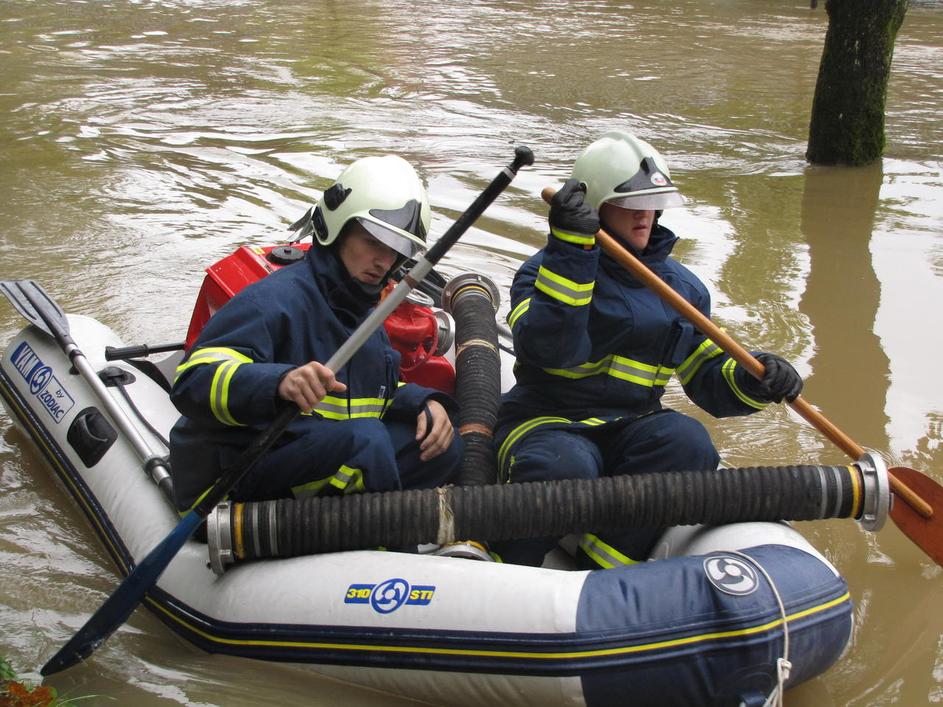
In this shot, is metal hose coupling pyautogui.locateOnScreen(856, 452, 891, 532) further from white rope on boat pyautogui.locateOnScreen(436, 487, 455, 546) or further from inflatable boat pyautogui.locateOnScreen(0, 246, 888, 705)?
white rope on boat pyautogui.locateOnScreen(436, 487, 455, 546)

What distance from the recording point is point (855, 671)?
3525 mm

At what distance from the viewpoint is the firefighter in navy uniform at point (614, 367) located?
3551 millimetres

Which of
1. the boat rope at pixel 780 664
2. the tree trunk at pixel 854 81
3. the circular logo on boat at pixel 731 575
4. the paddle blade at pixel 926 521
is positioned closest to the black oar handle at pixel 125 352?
the circular logo on boat at pixel 731 575

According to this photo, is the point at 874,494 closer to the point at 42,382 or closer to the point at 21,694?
the point at 21,694

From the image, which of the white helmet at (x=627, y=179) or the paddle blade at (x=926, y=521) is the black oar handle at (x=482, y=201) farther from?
the paddle blade at (x=926, y=521)

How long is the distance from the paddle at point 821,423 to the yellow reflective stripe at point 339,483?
1.03 meters

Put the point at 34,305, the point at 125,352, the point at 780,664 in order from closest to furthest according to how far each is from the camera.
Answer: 1. the point at 780,664
2. the point at 125,352
3. the point at 34,305

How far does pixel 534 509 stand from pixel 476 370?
1.11 metres

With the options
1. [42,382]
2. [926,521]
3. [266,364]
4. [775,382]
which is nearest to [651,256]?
[775,382]

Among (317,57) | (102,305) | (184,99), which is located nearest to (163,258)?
(102,305)

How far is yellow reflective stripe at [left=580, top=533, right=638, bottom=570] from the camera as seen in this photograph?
3596 millimetres

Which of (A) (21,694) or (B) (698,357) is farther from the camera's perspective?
(B) (698,357)

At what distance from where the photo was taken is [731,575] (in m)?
3.01

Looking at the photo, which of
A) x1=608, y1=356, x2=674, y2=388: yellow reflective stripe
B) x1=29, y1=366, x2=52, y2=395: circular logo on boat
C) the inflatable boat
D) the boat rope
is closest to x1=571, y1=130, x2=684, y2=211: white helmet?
x1=608, y1=356, x2=674, y2=388: yellow reflective stripe
